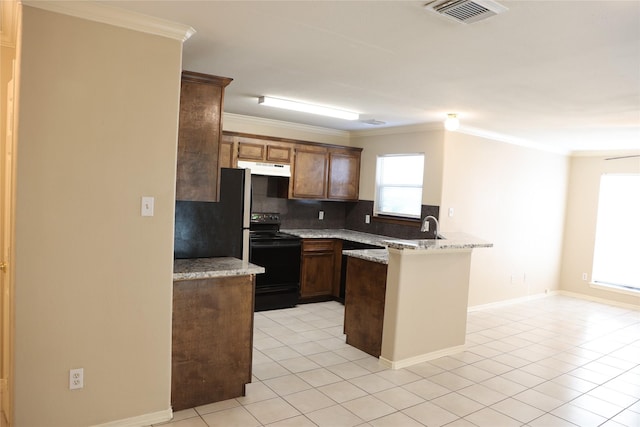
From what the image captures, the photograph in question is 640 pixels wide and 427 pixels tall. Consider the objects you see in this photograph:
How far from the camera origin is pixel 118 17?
2.38 metres

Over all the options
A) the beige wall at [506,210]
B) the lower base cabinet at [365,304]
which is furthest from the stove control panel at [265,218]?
the beige wall at [506,210]

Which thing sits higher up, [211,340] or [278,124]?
[278,124]

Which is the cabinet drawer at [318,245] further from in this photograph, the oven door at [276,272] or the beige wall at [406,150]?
the beige wall at [406,150]

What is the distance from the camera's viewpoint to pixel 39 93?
226 cm

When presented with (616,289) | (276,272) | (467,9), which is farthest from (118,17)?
(616,289)

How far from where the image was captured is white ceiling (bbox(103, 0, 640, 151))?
2197 mm

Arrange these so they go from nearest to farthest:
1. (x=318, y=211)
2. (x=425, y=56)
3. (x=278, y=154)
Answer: (x=425, y=56) < (x=278, y=154) < (x=318, y=211)

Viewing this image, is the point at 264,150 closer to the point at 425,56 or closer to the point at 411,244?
the point at 411,244

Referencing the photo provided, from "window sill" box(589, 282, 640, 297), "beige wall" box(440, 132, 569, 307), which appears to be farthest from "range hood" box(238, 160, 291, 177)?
"window sill" box(589, 282, 640, 297)

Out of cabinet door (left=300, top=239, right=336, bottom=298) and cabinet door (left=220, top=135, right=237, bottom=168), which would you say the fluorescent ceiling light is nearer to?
cabinet door (left=220, top=135, right=237, bottom=168)

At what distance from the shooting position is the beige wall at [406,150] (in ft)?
17.6

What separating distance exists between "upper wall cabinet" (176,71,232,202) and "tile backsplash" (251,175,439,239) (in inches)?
114

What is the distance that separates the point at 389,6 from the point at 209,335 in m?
2.26

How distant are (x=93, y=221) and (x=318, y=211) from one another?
427 cm
